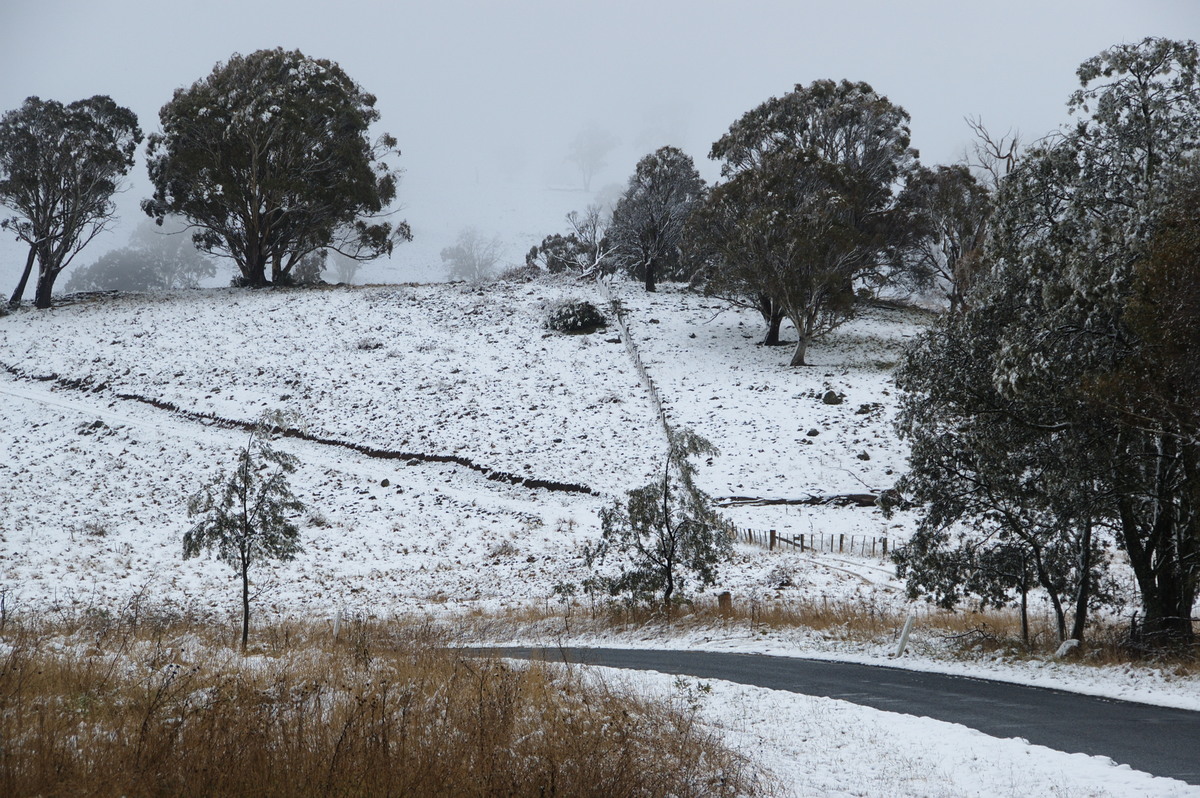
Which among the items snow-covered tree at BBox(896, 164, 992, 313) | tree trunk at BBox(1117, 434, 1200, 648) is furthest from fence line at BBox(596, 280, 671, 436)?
snow-covered tree at BBox(896, 164, 992, 313)

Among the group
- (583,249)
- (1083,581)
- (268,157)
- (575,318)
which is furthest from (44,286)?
(1083,581)

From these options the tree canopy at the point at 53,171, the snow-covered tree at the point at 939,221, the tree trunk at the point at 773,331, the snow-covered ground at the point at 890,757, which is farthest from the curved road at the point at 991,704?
the tree canopy at the point at 53,171

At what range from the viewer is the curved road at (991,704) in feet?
24.1

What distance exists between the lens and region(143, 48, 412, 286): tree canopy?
49531mm

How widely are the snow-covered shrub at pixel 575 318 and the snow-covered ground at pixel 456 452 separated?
3.29 ft

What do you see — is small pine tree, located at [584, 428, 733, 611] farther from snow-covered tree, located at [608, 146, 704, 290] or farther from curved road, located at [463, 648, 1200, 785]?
snow-covered tree, located at [608, 146, 704, 290]

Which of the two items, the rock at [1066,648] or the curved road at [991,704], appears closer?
the curved road at [991,704]

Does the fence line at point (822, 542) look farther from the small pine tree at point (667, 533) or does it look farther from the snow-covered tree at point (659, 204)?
the snow-covered tree at point (659, 204)

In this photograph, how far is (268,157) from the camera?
5041 centimetres

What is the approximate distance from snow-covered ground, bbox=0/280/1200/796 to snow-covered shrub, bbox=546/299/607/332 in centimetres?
100

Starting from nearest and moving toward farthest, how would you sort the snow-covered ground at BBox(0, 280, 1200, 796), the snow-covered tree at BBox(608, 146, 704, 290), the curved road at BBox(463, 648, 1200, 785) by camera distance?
the curved road at BBox(463, 648, 1200, 785) < the snow-covered ground at BBox(0, 280, 1200, 796) < the snow-covered tree at BBox(608, 146, 704, 290)

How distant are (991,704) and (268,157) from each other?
53.8 m

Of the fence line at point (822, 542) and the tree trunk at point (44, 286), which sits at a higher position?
the tree trunk at point (44, 286)

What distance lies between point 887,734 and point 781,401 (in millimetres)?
26918
